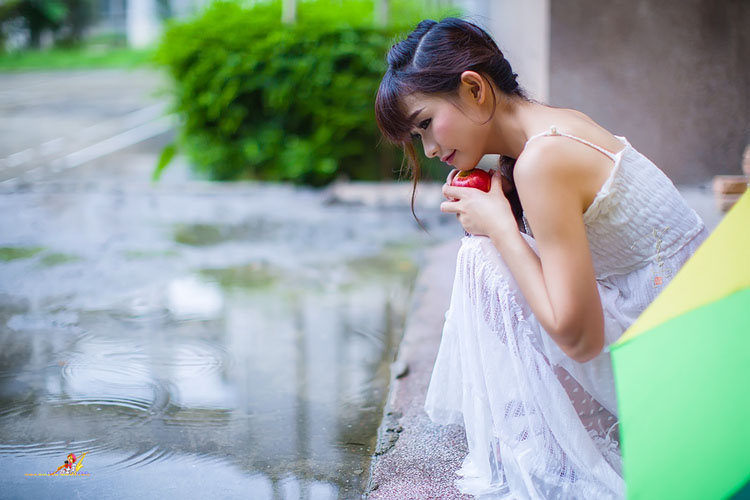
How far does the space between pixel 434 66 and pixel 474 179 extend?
31cm

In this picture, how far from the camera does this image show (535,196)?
161 cm

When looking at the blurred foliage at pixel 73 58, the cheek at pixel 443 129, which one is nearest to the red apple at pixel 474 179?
the cheek at pixel 443 129

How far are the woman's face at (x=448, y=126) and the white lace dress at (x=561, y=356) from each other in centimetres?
23

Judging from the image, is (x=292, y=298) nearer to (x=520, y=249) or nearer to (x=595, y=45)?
(x=520, y=249)

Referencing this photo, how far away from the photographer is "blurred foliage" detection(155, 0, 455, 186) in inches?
257

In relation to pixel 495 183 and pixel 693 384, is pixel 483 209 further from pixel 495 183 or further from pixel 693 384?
pixel 693 384

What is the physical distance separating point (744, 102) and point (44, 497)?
185 inches

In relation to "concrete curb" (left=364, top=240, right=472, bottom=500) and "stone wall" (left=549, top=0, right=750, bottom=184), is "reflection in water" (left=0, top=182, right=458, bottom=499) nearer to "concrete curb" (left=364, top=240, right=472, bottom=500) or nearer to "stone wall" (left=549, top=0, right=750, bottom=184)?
"concrete curb" (left=364, top=240, right=472, bottom=500)

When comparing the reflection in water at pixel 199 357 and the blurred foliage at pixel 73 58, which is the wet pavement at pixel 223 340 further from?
the blurred foliage at pixel 73 58

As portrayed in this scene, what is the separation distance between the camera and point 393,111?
1.84 m

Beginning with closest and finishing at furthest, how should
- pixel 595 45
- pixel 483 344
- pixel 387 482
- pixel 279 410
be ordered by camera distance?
pixel 483 344 < pixel 387 482 < pixel 279 410 < pixel 595 45

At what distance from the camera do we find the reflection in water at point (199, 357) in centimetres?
209

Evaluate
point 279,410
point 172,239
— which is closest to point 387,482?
point 279,410

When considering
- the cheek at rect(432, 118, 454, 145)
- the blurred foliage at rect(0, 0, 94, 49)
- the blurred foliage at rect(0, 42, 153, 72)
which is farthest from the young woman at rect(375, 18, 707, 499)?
the blurred foliage at rect(0, 0, 94, 49)
